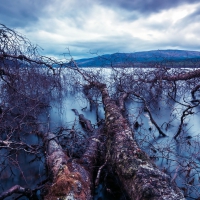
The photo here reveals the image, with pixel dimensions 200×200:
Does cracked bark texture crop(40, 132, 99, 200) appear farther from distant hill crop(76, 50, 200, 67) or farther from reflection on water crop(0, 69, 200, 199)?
distant hill crop(76, 50, 200, 67)

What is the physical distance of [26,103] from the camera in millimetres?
8758

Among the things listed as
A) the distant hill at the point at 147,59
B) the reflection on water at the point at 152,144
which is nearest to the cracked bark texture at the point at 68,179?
the reflection on water at the point at 152,144

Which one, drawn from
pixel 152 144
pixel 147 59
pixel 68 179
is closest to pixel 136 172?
pixel 68 179

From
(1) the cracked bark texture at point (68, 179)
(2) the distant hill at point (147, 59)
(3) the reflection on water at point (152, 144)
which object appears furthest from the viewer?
(2) the distant hill at point (147, 59)

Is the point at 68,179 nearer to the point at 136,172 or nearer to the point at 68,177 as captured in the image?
the point at 68,177

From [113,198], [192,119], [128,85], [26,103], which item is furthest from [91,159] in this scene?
[128,85]

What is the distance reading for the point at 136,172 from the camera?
299 centimetres

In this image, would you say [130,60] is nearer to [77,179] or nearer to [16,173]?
[16,173]

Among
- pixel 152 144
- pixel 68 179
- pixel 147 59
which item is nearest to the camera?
pixel 68 179

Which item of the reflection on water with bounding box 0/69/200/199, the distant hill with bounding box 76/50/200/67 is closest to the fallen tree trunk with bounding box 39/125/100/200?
the reflection on water with bounding box 0/69/200/199

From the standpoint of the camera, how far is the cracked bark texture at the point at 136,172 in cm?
254

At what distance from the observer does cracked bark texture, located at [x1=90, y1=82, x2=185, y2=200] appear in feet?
8.34

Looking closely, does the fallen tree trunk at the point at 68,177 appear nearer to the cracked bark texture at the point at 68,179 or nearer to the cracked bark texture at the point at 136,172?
the cracked bark texture at the point at 68,179

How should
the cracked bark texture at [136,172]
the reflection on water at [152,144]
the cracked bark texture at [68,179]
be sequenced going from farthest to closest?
the reflection on water at [152,144], the cracked bark texture at [68,179], the cracked bark texture at [136,172]
